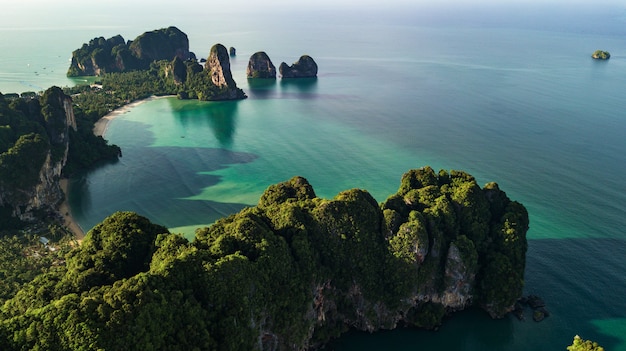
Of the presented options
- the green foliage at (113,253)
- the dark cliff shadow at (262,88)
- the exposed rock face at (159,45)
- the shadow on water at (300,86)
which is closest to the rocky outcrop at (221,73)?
the dark cliff shadow at (262,88)

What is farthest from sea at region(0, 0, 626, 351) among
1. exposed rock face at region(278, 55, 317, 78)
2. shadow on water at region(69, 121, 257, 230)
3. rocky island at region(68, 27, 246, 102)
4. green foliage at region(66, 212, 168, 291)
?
green foliage at region(66, 212, 168, 291)

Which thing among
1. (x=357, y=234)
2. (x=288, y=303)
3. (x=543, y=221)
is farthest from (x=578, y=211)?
(x=288, y=303)

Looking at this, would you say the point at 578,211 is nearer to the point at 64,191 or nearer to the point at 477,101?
the point at 477,101

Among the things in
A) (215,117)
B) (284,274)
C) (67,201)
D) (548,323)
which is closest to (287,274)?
(284,274)

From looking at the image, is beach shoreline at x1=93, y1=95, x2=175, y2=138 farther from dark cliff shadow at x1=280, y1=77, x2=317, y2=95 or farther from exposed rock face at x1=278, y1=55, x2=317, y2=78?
exposed rock face at x1=278, y1=55, x2=317, y2=78

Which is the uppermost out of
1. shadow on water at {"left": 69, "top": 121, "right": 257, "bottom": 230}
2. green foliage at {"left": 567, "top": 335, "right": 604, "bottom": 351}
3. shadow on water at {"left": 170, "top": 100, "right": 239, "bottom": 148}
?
shadow on water at {"left": 170, "top": 100, "right": 239, "bottom": 148}

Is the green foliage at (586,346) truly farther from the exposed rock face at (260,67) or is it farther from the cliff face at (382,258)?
the exposed rock face at (260,67)
